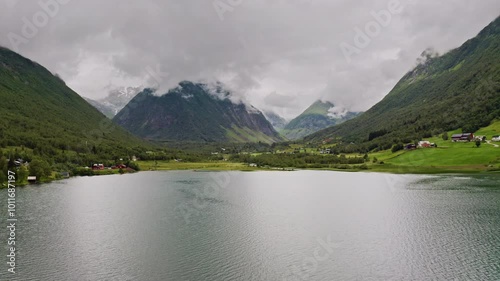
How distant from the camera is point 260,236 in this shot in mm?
61031

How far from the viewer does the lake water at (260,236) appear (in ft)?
145

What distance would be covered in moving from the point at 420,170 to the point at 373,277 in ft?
472

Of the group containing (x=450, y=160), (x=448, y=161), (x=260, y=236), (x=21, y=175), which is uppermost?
(x=21, y=175)

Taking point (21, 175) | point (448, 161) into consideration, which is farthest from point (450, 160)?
point (21, 175)

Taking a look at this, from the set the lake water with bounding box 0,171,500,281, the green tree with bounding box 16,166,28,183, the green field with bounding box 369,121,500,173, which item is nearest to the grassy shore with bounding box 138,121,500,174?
the green field with bounding box 369,121,500,173

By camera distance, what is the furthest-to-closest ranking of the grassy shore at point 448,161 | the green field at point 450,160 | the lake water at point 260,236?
the green field at point 450,160, the grassy shore at point 448,161, the lake water at point 260,236

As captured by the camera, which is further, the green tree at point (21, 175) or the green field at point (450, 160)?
the green field at point (450, 160)

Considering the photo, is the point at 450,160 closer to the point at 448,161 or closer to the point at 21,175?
the point at 448,161

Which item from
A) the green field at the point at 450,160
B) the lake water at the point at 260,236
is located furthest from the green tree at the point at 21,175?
the green field at the point at 450,160

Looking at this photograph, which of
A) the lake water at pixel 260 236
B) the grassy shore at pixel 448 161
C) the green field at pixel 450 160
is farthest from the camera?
the green field at pixel 450 160

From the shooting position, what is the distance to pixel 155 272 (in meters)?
43.7

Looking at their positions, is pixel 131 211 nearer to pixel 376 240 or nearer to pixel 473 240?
pixel 376 240

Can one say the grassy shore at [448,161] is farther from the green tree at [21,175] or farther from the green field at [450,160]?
the green tree at [21,175]

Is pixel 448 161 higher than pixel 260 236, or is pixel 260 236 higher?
pixel 448 161
